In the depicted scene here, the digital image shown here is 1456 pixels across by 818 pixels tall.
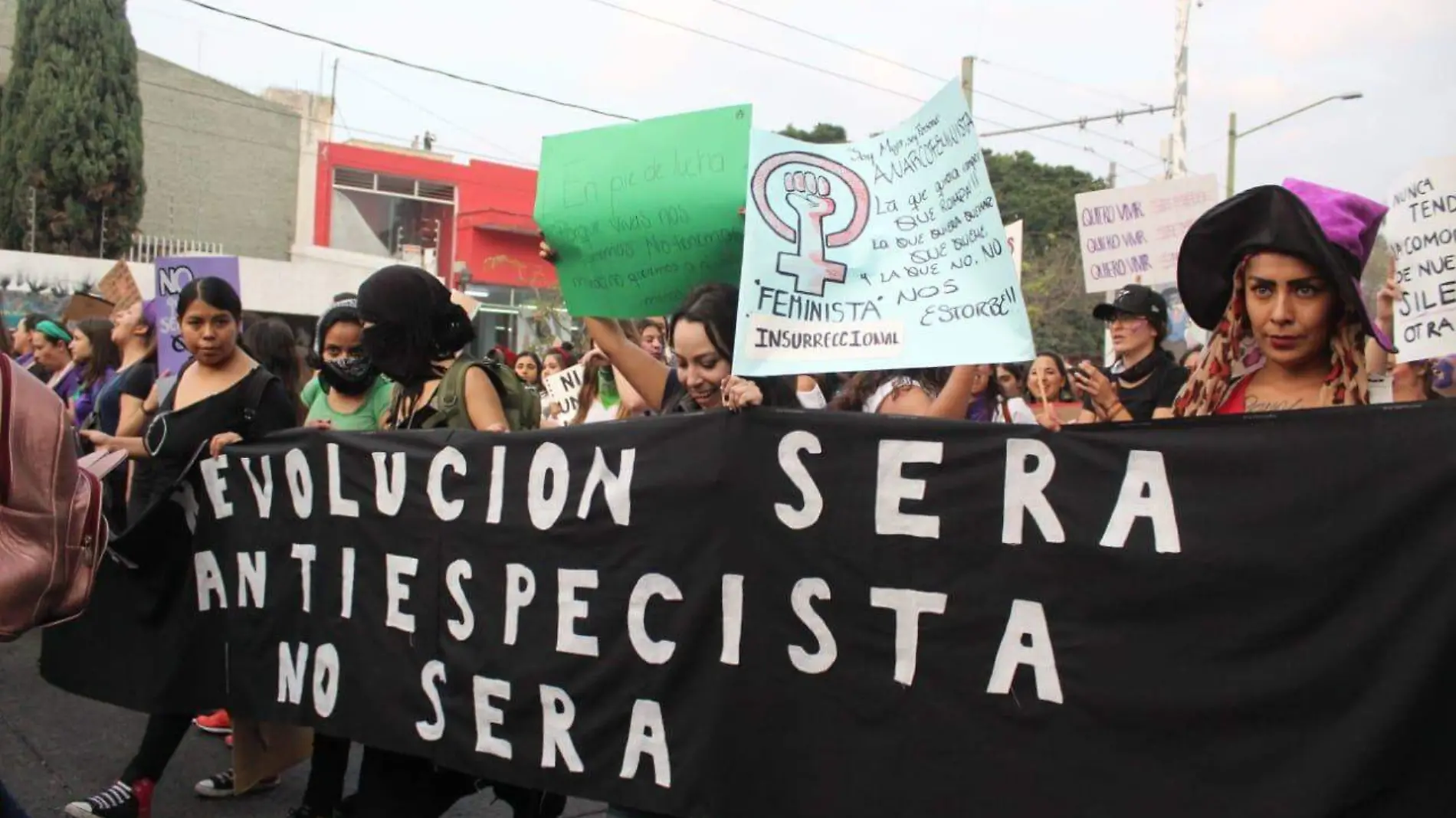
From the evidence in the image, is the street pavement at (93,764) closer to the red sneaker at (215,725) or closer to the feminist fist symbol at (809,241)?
the red sneaker at (215,725)

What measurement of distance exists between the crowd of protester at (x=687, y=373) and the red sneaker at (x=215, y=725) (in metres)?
0.01

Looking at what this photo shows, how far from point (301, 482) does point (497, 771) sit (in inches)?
49.4

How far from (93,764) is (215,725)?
67 centimetres

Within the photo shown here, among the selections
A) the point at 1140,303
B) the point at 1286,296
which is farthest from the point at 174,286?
the point at 1286,296

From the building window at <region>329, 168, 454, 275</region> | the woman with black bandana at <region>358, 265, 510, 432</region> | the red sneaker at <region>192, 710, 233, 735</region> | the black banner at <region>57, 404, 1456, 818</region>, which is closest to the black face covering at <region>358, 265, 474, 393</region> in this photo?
the woman with black bandana at <region>358, 265, 510, 432</region>

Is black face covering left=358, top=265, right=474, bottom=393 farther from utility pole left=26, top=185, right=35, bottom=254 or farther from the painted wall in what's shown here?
the painted wall

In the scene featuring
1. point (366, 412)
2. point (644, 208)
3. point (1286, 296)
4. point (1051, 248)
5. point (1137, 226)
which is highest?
point (1051, 248)

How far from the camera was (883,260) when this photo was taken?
299cm

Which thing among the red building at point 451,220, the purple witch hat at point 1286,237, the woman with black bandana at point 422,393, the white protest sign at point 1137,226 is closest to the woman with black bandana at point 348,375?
the woman with black bandana at point 422,393

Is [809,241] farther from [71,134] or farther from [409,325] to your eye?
[71,134]

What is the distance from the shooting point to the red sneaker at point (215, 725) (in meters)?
5.65

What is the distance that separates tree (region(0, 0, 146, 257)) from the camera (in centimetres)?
2552

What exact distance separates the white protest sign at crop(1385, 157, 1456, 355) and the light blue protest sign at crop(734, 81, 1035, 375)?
3.13 ft

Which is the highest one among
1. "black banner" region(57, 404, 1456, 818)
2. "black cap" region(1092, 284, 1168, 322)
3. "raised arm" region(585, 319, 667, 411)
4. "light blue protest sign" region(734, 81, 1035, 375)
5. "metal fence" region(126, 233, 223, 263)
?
"metal fence" region(126, 233, 223, 263)
